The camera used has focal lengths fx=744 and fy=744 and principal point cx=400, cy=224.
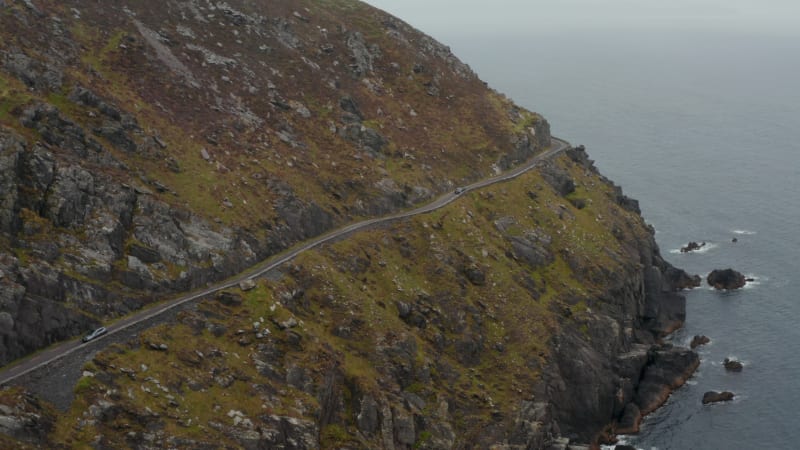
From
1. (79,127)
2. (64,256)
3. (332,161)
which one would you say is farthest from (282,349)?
(332,161)

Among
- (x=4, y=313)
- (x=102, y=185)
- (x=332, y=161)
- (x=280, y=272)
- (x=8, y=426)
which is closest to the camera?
(x=8, y=426)

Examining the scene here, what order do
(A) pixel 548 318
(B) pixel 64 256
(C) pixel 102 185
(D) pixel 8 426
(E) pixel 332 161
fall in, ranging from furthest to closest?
(E) pixel 332 161 → (A) pixel 548 318 → (C) pixel 102 185 → (B) pixel 64 256 → (D) pixel 8 426

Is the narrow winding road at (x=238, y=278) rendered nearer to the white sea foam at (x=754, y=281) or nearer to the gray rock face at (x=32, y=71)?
the gray rock face at (x=32, y=71)

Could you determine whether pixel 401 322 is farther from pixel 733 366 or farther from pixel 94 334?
pixel 733 366

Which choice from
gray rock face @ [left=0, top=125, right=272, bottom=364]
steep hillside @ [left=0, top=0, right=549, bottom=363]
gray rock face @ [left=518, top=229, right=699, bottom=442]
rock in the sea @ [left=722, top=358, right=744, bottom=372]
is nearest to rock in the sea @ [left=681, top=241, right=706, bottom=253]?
gray rock face @ [left=518, top=229, right=699, bottom=442]

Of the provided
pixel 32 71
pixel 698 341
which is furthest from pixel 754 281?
pixel 32 71

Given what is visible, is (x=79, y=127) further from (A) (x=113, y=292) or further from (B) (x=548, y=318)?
(B) (x=548, y=318)
